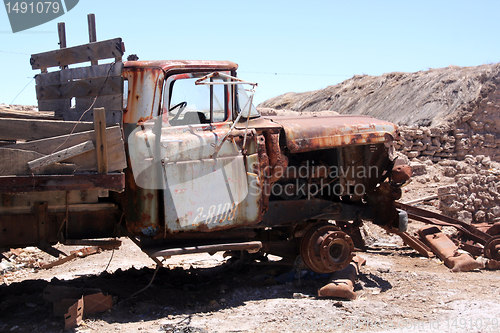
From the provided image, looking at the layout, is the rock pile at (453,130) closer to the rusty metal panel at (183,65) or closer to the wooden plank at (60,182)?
the rusty metal panel at (183,65)

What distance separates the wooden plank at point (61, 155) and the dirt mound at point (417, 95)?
37.8 ft

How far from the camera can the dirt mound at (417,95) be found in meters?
13.7

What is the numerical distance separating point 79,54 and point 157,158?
140cm

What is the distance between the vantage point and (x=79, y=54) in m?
4.71

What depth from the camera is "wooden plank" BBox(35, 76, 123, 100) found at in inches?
175

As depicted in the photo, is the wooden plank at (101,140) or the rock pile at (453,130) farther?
the rock pile at (453,130)

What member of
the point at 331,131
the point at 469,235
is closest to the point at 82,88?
the point at 331,131

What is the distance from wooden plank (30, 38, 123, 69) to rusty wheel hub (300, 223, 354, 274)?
2935 millimetres

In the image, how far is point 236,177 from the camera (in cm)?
477

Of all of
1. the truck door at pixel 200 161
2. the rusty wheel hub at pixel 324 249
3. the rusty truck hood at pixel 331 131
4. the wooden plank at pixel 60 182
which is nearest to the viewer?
the wooden plank at pixel 60 182

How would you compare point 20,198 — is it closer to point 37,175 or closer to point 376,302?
point 37,175

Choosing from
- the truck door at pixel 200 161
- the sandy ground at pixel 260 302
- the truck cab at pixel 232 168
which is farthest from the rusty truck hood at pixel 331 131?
the sandy ground at pixel 260 302

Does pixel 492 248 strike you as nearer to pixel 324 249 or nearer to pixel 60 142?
pixel 324 249

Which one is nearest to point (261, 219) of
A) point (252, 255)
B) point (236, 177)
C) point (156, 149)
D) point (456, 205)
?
point (236, 177)
